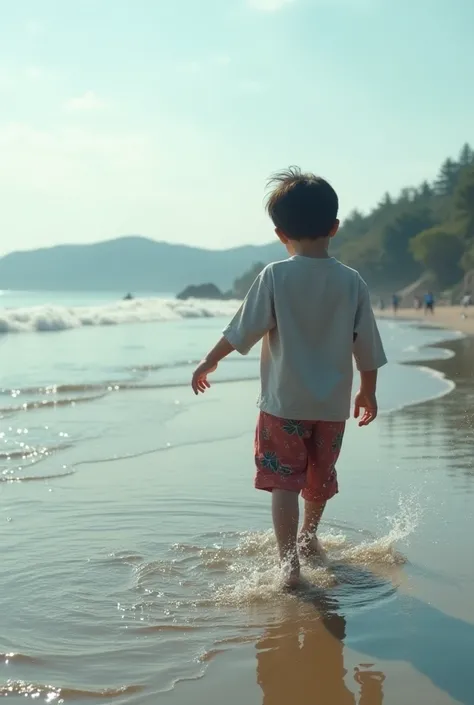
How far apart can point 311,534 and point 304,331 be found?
0.91 meters

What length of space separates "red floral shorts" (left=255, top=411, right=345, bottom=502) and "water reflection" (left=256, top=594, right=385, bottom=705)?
23.4 inches

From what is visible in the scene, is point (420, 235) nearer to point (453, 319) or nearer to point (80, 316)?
point (453, 319)

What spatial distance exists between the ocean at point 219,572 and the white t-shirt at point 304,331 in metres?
0.73

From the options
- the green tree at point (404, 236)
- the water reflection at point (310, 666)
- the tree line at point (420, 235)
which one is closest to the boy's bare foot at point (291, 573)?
the water reflection at point (310, 666)

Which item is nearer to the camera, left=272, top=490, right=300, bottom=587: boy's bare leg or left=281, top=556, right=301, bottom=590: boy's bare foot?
left=281, top=556, right=301, bottom=590: boy's bare foot

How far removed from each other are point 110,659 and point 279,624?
62 centimetres

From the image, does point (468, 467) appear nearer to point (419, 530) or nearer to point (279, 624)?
point (419, 530)

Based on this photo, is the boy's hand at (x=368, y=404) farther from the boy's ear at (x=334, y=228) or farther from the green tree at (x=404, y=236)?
the green tree at (x=404, y=236)

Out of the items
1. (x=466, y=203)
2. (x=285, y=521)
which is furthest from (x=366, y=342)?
(x=466, y=203)

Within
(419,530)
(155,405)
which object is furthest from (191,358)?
(419,530)

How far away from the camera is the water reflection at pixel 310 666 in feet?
8.43

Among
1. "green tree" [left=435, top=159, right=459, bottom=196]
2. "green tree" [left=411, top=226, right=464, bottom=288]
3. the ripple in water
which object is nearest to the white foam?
the ripple in water

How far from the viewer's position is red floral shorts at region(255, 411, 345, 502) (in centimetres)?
368

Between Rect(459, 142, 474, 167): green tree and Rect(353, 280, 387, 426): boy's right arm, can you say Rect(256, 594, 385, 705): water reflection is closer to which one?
Rect(353, 280, 387, 426): boy's right arm
